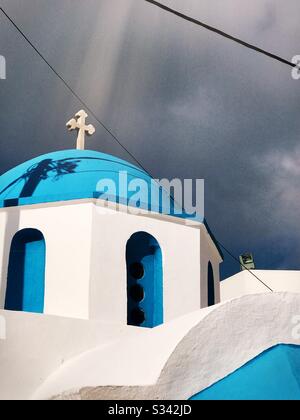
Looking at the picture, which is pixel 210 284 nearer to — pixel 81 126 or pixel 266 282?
pixel 81 126

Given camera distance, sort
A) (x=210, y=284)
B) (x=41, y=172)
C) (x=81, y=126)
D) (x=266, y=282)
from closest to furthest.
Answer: (x=41, y=172) → (x=210, y=284) → (x=81, y=126) → (x=266, y=282)

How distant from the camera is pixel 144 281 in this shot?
26.1ft

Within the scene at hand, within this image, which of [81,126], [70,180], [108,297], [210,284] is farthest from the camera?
[81,126]

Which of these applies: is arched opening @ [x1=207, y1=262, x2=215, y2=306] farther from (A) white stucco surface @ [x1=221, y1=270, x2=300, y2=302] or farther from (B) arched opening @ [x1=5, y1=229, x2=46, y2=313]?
(A) white stucco surface @ [x1=221, y1=270, x2=300, y2=302]

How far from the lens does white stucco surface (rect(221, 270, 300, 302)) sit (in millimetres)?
12438

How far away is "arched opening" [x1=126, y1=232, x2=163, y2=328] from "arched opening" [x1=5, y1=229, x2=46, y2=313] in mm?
1075

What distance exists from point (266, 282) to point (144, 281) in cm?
520

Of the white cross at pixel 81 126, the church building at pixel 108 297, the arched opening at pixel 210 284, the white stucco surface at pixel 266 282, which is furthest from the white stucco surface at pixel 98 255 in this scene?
the white stucco surface at pixel 266 282

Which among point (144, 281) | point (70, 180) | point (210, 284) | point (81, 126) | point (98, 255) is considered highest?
point (81, 126)

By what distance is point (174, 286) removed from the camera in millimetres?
7883

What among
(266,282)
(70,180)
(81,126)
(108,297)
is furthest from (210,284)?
(266,282)

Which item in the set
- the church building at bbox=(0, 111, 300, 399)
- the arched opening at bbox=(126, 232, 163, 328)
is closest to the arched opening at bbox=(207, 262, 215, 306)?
the church building at bbox=(0, 111, 300, 399)

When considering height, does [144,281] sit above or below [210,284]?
below
